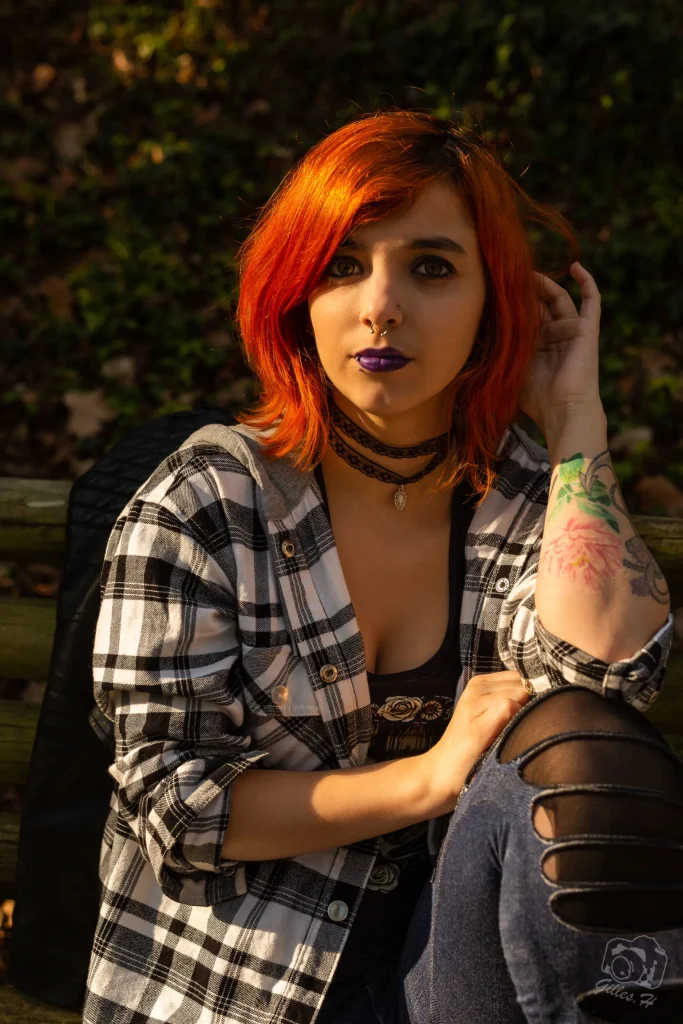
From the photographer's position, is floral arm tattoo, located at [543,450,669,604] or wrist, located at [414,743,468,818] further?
floral arm tattoo, located at [543,450,669,604]

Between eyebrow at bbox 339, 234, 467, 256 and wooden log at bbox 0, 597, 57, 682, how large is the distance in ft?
3.53

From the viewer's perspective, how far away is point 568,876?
5.03ft

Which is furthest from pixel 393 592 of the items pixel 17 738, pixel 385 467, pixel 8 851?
pixel 8 851

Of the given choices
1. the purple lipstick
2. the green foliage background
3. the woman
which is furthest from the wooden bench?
the green foliage background

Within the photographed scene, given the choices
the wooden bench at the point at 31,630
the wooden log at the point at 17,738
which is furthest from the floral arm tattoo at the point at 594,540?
the wooden log at the point at 17,738

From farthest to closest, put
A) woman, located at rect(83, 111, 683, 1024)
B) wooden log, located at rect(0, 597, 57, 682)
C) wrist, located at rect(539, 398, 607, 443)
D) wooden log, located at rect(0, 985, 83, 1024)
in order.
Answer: wooden log, located at rect(0, 597, 57, 682)
wooden log, located at rect(0, 985, 83, 1024)
wrist, located at rect(539, 398, 607, 443)
woman, located at rect(83, 111, 683, 1024)

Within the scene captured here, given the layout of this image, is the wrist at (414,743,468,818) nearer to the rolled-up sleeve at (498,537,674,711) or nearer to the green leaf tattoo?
the rolled-up sleeve at (498,537,674,711)

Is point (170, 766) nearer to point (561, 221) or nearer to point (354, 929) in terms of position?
point (354, 929)

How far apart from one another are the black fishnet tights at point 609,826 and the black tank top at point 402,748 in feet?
1.21

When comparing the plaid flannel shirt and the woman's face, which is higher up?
the woman's face

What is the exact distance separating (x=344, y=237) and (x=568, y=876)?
109 centimetres

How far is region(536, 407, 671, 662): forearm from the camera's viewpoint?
5.98 ft

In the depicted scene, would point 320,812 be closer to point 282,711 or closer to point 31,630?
point 282,711

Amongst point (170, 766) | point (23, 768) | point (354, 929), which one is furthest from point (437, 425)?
point (23, 768)
